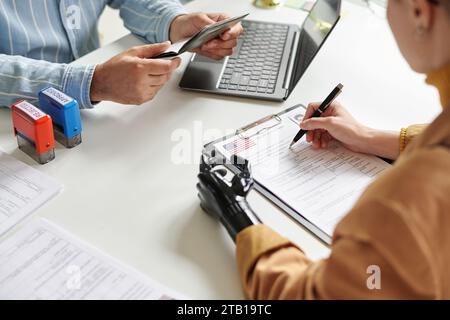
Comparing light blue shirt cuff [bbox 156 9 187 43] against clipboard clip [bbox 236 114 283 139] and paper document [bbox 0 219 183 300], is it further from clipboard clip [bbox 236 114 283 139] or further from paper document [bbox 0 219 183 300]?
paper document [bbox 0 219 183 300]

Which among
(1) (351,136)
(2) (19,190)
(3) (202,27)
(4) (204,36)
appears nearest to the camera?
(2) (19,190)

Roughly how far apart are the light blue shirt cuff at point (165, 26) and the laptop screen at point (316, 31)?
0.34 meters

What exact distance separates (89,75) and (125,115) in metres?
0.11

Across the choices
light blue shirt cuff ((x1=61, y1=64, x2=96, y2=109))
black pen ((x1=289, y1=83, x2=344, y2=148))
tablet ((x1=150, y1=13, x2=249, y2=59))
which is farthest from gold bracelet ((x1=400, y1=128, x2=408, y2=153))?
light blue shirt cuff ((x1=61, y1=64, x2=96, y2=109))

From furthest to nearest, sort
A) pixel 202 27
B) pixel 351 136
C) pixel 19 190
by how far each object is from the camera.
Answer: pixel 202 27, pixel 351 136, pixel 19 190

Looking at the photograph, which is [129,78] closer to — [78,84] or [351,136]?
[78,84]

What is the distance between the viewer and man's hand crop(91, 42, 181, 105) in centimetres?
109

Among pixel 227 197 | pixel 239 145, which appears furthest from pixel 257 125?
pixel 227 197

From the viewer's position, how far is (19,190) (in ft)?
3.09

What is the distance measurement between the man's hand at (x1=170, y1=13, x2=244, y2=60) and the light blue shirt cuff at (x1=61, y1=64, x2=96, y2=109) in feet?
1.02

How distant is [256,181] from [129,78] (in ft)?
1.16

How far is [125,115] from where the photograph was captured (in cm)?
114
